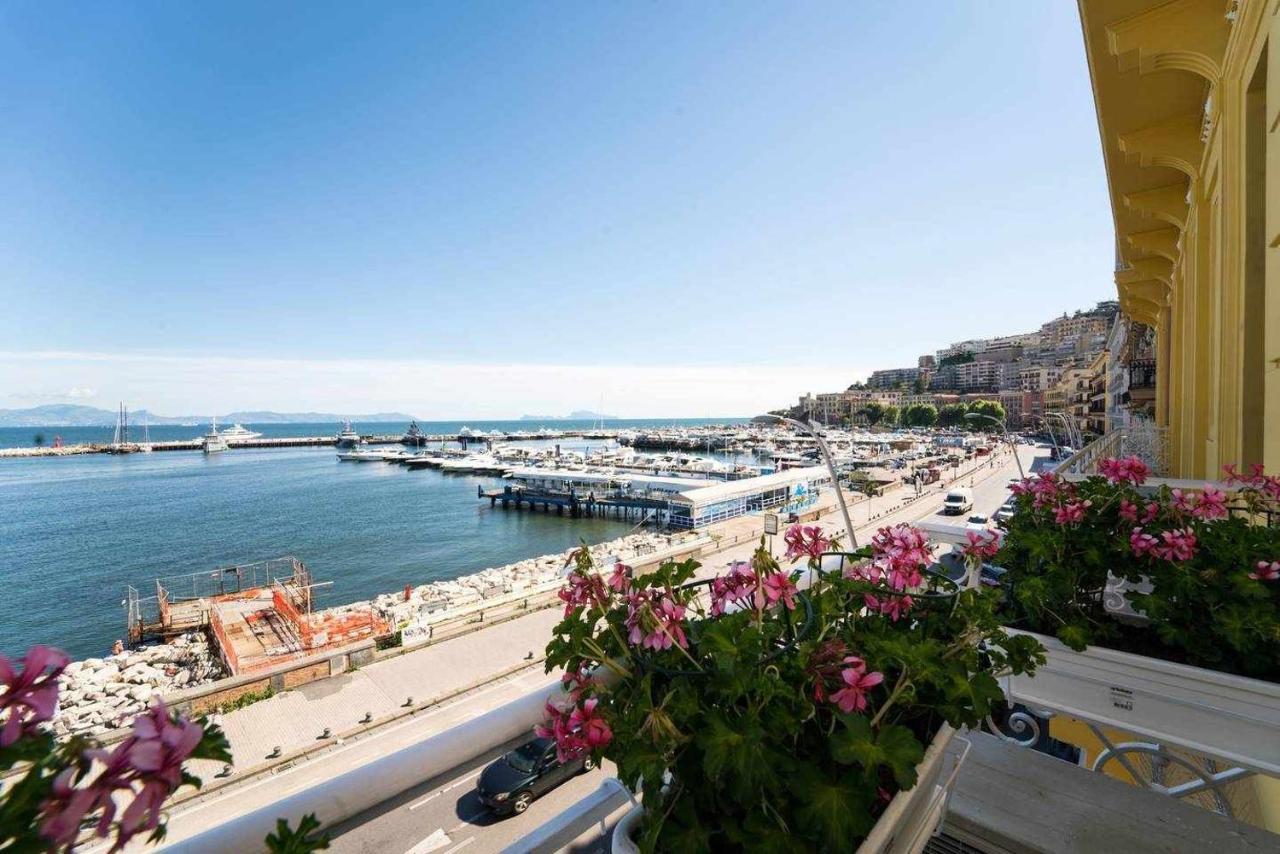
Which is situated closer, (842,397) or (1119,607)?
(1119,607)

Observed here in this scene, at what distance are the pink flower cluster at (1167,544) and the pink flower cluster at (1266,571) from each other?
0.18 meters

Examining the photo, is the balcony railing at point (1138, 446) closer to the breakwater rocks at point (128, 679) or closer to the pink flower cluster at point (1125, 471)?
the pink flower cluster at point (1125, 471)

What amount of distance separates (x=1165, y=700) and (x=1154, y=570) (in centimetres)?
54

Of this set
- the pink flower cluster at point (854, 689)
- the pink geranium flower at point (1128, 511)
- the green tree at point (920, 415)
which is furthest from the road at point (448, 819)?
the green tree at point (920, 415)

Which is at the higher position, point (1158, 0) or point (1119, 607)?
point (1158, 0)

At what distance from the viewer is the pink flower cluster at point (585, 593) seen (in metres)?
1.34

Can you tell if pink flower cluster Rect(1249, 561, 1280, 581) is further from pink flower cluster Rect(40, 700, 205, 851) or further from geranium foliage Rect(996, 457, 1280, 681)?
pink flower cluster Rect(40, 700, 205, 851)

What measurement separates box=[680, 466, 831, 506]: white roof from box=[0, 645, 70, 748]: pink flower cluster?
29518mm

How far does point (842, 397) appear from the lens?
136 meters

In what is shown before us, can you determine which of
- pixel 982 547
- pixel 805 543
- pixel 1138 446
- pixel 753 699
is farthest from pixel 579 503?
pixel 753 699

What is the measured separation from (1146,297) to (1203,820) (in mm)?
13861

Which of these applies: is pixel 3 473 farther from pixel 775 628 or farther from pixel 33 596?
pixel 775 628

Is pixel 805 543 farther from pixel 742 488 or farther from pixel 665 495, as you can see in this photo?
pixel 665 495

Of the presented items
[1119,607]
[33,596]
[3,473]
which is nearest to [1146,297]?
[1119,607]
